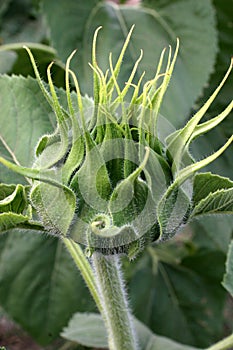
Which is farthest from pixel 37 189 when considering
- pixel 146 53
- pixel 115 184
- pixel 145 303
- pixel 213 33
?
pixel 145 303

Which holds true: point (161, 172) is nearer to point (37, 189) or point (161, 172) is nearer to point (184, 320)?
point (37, 189)

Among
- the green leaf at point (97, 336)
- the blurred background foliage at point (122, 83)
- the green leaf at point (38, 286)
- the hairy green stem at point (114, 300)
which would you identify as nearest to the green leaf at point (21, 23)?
the blurred background foliage at point (122, 83)

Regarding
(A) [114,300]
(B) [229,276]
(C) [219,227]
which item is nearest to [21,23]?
(C) [219,227]

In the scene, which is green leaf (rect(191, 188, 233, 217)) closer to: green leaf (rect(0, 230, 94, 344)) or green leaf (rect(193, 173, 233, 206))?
green leaf (rect(193, 173, 233, 206))

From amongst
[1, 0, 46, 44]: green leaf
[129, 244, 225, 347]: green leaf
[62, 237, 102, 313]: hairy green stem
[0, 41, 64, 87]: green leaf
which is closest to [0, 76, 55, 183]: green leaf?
[62, 237, 102, 313]: hairy green stem

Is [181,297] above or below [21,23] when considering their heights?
below

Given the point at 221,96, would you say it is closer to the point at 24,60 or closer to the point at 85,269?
the point at 24,60

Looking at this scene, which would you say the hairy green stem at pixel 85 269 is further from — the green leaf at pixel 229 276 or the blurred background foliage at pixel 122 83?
the blurred background foliage at pixel 122 83
